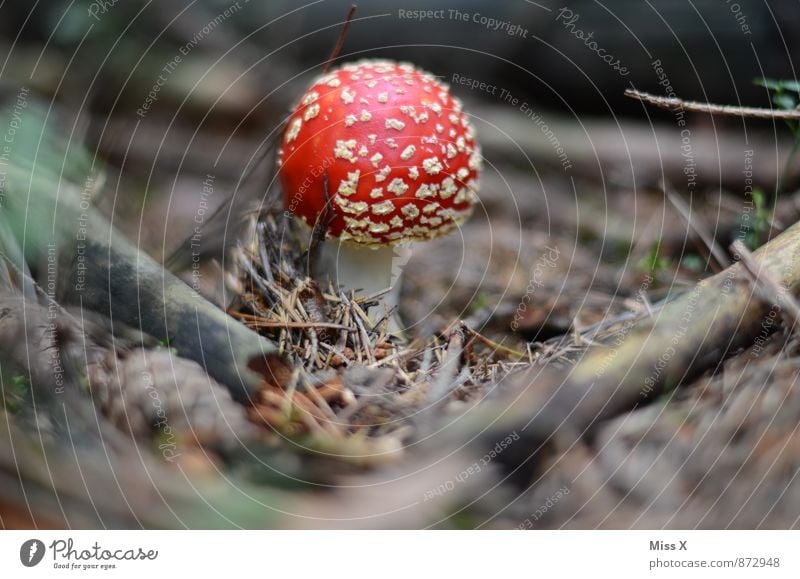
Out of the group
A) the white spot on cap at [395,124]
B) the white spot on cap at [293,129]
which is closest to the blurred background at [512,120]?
the white spot on cap at [293,129]

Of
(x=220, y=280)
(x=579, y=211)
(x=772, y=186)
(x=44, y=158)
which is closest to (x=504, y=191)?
(x=579, y=211)

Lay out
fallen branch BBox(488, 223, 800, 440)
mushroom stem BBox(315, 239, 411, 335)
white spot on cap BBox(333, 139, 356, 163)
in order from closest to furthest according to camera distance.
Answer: fallen branch BBox(488, 223, 800, 440) → white spot on cap BBox(333, 139, 356, 163) → mushroom stem BBox(315, 239, 411, 335)

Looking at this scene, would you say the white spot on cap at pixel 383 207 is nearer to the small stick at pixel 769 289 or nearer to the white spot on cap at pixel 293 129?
the white spot on cap at pixel 293 129

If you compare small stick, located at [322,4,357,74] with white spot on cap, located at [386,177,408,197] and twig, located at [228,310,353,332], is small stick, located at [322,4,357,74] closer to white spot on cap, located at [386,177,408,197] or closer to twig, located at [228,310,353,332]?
white spot on cap, located at [386,177,408,197]

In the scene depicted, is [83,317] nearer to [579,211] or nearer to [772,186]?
[579,211]
